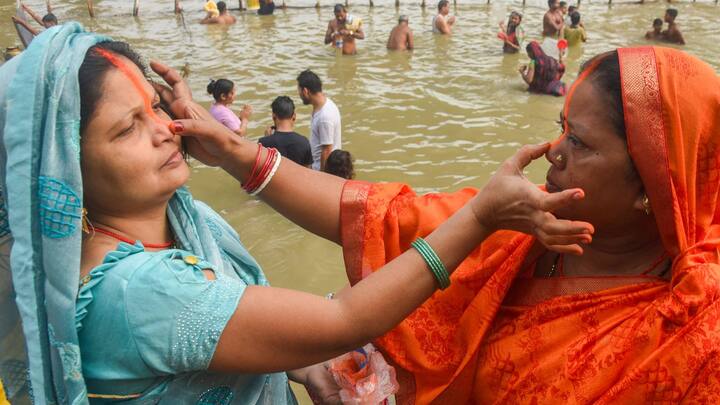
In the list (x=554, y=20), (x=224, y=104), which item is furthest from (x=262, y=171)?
(x=554, y=20)

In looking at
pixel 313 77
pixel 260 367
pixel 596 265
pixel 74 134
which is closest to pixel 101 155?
pixel 74 134

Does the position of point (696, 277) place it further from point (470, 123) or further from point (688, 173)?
point (470, 123)

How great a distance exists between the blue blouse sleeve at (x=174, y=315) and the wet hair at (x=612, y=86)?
1146 mm

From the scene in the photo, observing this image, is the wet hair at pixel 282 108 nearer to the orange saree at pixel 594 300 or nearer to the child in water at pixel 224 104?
the child in water at pixel 224 104

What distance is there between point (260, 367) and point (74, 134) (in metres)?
0.74

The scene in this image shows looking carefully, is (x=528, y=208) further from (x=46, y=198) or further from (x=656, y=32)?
(x=656, y=32)

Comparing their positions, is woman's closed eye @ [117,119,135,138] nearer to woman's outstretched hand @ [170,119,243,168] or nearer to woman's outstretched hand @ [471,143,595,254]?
woman's outstretched hand @ [170,119,243,168]

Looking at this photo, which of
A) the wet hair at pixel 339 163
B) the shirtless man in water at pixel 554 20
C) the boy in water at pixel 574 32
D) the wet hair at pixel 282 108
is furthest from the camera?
the shirtless man in water at pixel 554 20

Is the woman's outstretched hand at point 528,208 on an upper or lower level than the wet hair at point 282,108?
upper

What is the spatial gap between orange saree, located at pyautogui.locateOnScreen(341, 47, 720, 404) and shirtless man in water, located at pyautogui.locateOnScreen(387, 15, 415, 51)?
1237cm

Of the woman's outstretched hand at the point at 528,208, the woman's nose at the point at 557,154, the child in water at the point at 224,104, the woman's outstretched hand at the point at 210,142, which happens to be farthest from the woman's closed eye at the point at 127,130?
the child in water at the point at 224,104

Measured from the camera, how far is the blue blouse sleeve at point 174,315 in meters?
1.44

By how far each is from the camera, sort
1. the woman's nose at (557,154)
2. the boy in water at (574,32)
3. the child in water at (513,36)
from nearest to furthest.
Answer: the woman's nose at (557,154) → the child in water at (513,36) → the boy in water at (574,32)

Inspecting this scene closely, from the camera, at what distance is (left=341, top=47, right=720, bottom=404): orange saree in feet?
5.16
